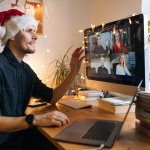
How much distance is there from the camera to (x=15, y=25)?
1.58 m

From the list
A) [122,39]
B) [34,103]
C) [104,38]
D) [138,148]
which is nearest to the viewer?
[138,148]

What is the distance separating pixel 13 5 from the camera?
7.75 ft

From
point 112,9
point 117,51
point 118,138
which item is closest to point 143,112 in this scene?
point 118,138

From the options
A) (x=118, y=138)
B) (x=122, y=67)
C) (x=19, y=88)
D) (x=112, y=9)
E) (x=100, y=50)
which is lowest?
(x=118, y=138)

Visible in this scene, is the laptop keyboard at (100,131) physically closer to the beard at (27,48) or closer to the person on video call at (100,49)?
the person on video call at (100,49)

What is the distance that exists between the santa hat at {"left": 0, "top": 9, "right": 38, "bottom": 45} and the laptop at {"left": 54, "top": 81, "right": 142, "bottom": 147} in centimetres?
73

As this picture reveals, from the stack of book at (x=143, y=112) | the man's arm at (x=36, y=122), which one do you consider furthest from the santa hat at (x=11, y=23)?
the stack of book at (x=143, y=112)

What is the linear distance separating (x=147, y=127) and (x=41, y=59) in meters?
1.67

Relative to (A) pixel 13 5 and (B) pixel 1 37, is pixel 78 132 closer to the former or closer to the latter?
(B) pixel 1 37

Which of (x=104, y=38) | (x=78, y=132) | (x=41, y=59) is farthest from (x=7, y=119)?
(x=41, y=59)

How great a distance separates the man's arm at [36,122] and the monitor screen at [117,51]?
0.44m

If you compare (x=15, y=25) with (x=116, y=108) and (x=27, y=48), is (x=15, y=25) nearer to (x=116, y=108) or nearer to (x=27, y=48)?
(x=27, y=48)

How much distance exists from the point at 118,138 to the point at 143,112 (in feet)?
0.56

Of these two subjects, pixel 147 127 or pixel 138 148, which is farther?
pixel 147 127
